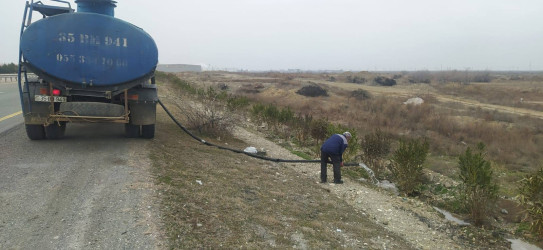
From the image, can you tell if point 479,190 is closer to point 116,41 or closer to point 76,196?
point 76,196

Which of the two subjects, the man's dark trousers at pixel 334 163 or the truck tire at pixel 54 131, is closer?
the man's dark trousers at pixel 334 163

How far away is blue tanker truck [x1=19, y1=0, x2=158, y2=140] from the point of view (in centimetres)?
720

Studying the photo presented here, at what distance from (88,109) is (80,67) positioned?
0.81 m

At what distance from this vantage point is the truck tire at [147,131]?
8883mm

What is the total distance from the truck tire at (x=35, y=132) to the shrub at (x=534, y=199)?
9360 mm

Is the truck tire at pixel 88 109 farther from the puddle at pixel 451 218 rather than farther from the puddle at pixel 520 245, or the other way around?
the puddle at pixel 520 245

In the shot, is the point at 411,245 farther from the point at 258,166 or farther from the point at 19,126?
the point at 19,126

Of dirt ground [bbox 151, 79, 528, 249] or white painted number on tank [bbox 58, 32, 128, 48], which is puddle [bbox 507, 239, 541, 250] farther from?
white painted number on tank [bbox 58, 32, 128, 48]

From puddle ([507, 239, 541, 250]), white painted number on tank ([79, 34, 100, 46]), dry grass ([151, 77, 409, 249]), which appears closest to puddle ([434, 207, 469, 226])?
puddle ([507, 239, 541, 250])

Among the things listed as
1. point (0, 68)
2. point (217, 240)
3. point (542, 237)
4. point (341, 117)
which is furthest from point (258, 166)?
point (0, 68)

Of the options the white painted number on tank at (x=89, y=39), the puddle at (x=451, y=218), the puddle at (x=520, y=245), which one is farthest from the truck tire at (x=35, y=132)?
the puddle at (x=520, y=245)

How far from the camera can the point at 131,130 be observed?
29.0ft

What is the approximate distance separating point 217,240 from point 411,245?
2.95 metres

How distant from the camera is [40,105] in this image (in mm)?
7621
